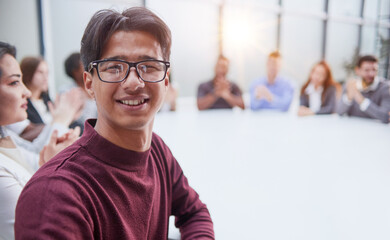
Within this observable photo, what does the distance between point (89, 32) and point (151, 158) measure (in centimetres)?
37

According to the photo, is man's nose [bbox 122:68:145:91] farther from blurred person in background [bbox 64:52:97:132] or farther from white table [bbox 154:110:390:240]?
blurred person in background [bbox 64:52:97:132]

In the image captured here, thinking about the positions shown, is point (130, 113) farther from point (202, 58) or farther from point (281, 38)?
point (281, 38)

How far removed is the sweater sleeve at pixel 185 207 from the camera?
0.85 metres

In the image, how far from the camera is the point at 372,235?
0.85 metres

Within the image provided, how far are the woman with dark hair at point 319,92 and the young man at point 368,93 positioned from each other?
178 millimetres

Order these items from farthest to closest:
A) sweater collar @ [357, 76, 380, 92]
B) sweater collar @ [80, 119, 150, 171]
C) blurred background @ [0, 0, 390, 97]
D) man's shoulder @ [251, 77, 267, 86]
Answer: blurred background @ [0, 0, 390, 97]
man's shoulder @ [251, 77, 267, 86]
sweater collar @ [357, 76, 380, 92]
sweater collar @ [80, 119, 150, 171]

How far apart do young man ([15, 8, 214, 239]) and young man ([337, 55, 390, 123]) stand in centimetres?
256

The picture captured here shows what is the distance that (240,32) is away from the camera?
5453 mm

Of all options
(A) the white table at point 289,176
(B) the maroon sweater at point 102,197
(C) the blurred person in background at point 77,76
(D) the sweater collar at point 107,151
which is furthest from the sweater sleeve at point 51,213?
(C) the blurred person in background at point 77,76

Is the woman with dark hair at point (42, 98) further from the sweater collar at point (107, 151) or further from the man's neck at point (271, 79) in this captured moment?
the man's neck at point (271, 79)

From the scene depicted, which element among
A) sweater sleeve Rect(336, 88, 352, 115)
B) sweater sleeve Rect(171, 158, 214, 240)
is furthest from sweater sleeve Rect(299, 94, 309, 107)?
sweater sleeve Rect(171, 158, 214, 240)

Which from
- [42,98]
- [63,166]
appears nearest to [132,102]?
[63,166]

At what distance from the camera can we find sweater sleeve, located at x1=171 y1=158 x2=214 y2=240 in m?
0.85

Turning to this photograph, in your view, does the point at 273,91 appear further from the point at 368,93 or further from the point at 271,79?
the point at 368,93
